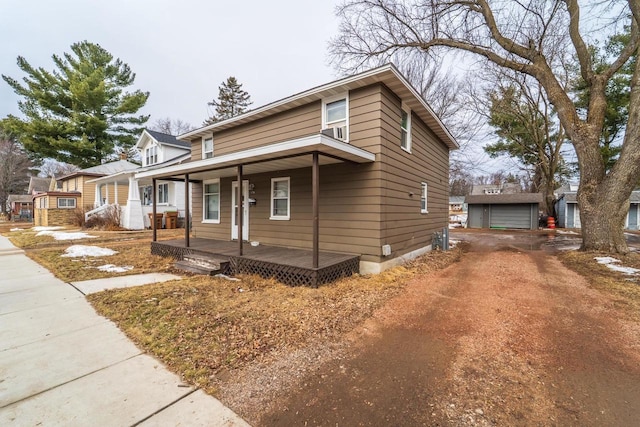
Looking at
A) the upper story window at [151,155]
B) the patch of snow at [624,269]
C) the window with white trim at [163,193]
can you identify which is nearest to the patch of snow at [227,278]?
the patch of snow at [624,269]

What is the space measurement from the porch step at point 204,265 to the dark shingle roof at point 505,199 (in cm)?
2210

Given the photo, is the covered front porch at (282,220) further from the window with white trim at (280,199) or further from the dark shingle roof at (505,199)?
the dark shingle roof at (505,199)

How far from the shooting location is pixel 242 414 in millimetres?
1966

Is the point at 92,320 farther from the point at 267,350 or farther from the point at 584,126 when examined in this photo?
the point at 584,126

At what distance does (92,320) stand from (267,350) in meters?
2.69

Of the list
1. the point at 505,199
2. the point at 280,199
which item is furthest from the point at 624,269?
the point at 505,199

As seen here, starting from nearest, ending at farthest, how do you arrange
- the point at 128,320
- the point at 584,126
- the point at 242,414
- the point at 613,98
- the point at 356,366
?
1. the point at 242,414
2. the point at 356,366
3. the point at 128,320
4. the point at 584,126
5. the point at 613,98

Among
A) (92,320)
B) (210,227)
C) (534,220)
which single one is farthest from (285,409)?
(534,220)

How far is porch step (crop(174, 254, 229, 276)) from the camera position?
20.7 ft

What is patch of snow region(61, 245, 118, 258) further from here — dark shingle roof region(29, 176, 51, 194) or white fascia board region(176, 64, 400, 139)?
dark shingle roof region(29, 176, 51, 194)

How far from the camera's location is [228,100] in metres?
31.9

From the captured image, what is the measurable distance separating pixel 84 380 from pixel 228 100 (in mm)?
34449

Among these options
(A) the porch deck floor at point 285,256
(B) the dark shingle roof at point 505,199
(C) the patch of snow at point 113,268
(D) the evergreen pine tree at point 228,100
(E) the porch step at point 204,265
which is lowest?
(C) the patch of snow at point 113,268

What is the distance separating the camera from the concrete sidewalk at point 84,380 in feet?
6.35
